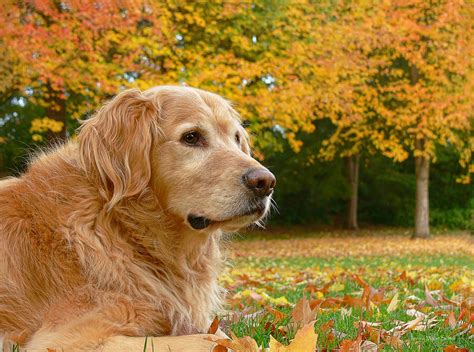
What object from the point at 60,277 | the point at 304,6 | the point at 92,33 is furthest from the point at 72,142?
the point at 304,6

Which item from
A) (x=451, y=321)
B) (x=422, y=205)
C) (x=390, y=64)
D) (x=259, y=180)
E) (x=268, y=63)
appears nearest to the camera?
(x=259, y=180)

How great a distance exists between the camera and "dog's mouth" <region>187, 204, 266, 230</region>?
3.01m

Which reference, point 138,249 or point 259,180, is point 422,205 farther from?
point 138,249

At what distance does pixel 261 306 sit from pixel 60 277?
7.25 feet

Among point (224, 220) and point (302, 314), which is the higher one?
point (224, 220)

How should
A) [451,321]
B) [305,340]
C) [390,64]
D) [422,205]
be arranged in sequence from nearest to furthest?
1. [305,340]
2. [451,321]
3. [390,64]
4. [422,205]

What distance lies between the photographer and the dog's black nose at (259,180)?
2.92 metres

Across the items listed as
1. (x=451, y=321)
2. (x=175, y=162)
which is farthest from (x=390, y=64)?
(x=175, y=162)

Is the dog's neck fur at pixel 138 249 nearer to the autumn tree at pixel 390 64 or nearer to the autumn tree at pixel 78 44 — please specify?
the autumn tree at pixel 78 44

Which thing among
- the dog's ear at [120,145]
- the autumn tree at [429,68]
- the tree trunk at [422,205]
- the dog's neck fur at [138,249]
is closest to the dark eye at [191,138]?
the dog's ear at [120,145]

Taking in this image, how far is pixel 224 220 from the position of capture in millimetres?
3018

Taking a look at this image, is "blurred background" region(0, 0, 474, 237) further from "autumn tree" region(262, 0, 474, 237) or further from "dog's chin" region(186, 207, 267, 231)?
"dog's chin" region(186, 207, 267, 231)

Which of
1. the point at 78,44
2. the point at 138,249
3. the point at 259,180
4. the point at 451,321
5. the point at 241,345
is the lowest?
the point at 451,321

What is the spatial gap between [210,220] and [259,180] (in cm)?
35
